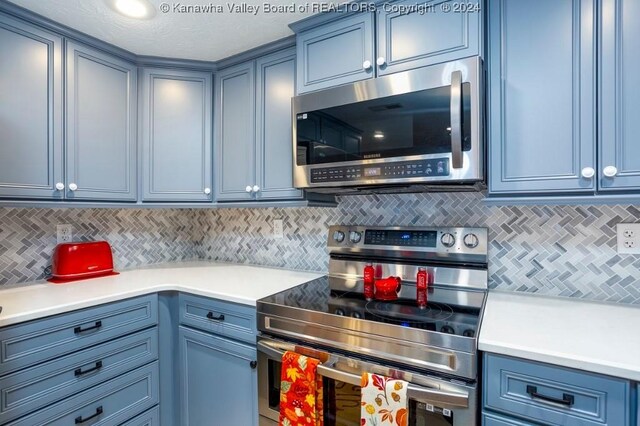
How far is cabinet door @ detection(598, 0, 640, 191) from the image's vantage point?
3.51ft

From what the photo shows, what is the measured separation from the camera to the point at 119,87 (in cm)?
191

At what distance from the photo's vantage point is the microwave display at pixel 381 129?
1.25 m

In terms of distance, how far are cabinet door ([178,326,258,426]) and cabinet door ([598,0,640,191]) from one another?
4.96 feet

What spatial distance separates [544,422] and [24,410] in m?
1.78

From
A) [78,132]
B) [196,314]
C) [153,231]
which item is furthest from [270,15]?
[153,231]

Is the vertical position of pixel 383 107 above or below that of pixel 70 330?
above

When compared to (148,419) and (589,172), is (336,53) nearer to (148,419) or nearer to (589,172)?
(589,172)

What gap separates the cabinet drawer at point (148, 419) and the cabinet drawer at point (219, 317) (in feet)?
1.48

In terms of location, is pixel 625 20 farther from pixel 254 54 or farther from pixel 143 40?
pixel 143 40

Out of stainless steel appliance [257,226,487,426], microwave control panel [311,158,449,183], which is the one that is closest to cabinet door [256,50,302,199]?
microwave control panel [311,158,449,183]

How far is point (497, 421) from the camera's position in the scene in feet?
3.22

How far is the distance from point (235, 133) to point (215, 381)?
1.36 m

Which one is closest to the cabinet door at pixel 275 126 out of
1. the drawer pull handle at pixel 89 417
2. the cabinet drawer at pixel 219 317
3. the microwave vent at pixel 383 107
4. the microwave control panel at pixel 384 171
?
the microwave control panel at pixel 384 171

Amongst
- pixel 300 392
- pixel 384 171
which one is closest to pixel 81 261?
pixel 300 392
